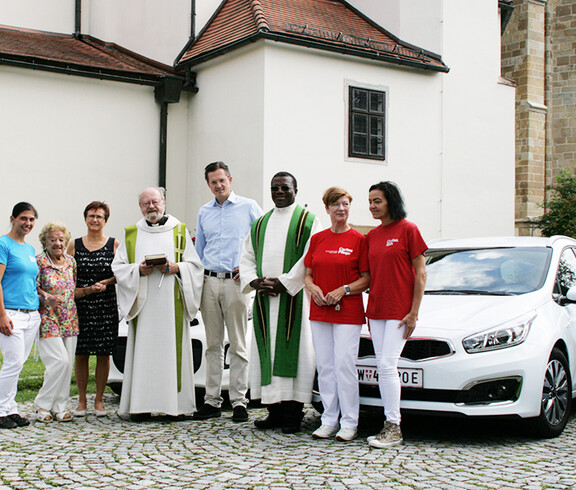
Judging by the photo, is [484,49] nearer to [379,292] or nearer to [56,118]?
[56,118]

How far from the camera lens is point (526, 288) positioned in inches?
275

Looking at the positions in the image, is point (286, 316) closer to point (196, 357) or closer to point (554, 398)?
point (196, 357)

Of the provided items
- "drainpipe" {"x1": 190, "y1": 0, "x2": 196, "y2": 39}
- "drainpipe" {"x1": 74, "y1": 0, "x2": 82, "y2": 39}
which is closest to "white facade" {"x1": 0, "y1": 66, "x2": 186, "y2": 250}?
"drainpipe" {"x1": 190, "y1": 0, "x2": 196, "y2": 39}

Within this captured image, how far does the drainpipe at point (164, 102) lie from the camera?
17.8 metres

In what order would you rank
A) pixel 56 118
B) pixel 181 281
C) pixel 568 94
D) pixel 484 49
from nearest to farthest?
1. pixel 181 281
2. pixel 56 118
3. pixel 484 49
4. pixel 568 94

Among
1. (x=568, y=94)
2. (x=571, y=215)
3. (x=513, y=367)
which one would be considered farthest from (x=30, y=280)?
(x=568, y=94)

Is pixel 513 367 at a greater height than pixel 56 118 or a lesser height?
lesser

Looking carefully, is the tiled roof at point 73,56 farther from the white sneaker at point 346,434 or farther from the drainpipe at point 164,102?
the white sneaker at point 346,434

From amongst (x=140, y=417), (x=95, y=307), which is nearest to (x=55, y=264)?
(x=95, y=307)

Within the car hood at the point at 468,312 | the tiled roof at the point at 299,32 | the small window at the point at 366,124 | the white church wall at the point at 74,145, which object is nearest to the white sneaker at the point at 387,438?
the car hood at the point at 468,312

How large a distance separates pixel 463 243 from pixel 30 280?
4.15m

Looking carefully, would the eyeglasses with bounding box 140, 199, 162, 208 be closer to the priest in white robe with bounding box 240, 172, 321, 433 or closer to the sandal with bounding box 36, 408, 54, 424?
the priest in white robe with bounding box 240, 172, 321, 433

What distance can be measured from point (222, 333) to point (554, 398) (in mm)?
2972

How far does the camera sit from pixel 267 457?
5.71m
